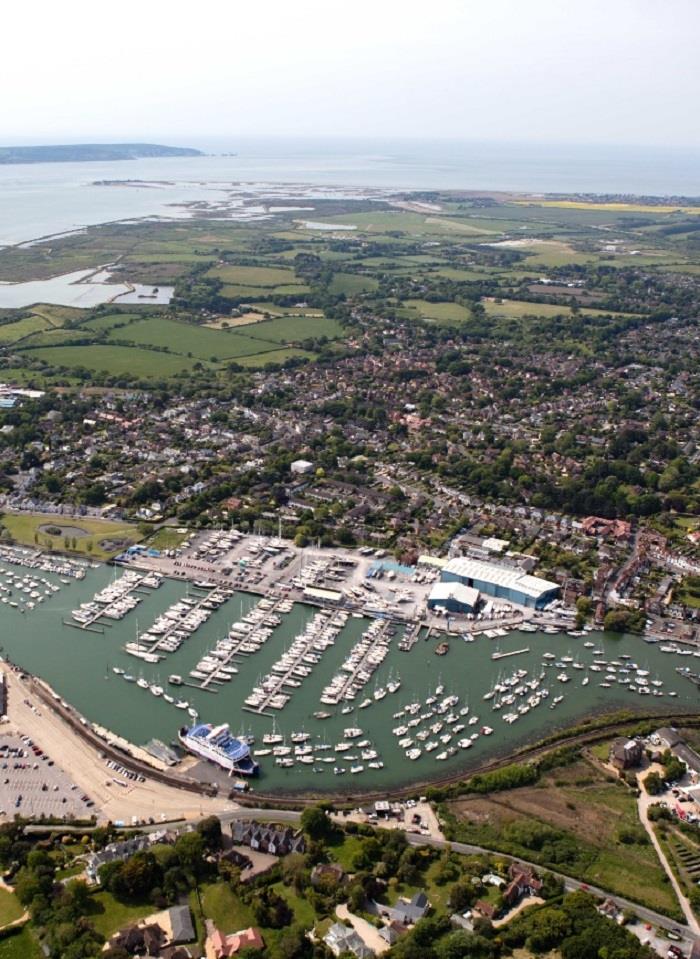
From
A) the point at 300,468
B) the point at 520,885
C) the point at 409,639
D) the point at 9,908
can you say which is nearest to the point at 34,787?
the point at 9,908

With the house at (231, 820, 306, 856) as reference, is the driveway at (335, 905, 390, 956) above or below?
below

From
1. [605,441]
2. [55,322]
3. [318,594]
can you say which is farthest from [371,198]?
[318,594]

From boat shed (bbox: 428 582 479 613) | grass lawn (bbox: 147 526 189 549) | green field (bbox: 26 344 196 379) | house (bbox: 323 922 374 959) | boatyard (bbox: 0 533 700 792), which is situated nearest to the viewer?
house (bbox: 323 922 374 959)

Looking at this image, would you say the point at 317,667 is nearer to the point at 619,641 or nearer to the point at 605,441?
the point at 619,641

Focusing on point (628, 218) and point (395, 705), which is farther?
point (628, 218)

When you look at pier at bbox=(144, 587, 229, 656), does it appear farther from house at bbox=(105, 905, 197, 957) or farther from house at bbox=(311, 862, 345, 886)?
house at bbox=(105, 905, 197, 957)

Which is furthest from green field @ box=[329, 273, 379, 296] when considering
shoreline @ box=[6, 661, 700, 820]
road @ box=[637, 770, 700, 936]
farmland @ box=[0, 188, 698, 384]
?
road @ box=[637, 770, 700, 936]
